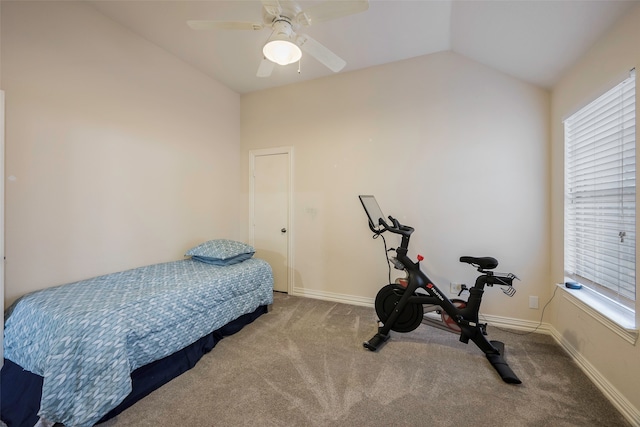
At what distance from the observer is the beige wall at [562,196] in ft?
4.83

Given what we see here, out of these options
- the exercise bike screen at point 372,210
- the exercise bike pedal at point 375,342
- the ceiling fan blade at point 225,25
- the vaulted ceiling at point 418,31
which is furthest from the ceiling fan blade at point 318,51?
the exercise bike pedal at point 375,342

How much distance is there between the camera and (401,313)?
2.24 meters

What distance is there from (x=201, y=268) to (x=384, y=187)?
2.21 meters

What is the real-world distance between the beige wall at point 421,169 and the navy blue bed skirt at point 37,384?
69.3 inches

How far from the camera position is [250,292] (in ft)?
8.41

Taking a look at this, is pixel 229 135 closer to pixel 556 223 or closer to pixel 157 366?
pixel 157 366

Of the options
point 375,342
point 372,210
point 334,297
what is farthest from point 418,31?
point 334,297

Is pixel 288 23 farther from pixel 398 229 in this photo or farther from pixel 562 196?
pixel 562 196

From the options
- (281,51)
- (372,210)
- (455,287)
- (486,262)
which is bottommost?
(455,287)

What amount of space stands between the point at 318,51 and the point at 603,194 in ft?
7.59

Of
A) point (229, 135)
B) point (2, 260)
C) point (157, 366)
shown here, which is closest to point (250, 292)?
point (157, 366)

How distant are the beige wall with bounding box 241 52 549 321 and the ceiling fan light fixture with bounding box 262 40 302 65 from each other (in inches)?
59.2

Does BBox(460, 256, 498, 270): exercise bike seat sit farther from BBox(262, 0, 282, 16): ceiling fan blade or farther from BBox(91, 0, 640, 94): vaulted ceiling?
BBox(262, 0, 282, 16): ceiling fan blade

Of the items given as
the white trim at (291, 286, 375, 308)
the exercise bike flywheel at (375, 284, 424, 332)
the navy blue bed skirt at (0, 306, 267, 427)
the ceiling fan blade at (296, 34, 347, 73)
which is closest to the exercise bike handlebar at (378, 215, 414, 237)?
the exercise bike flywheel at (375, 284, 424, 332)
